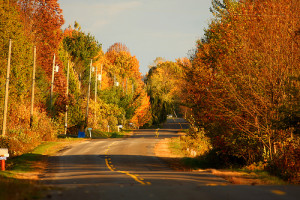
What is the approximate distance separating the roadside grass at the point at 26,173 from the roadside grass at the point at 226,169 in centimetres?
872

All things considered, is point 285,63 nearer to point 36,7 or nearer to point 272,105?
point 272,105

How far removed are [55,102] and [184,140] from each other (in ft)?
67.0

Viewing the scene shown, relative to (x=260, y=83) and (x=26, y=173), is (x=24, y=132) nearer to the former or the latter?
→ (x=26, y=173)

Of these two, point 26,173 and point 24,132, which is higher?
point 24,132

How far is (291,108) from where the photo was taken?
19.5 metres

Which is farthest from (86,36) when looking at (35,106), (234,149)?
(234,149)

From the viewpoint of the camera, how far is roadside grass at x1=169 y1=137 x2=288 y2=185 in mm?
19441

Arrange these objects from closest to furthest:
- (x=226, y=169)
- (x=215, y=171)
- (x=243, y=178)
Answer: (x=243, y=178), (x=215, y=171), (x=226, y=169)

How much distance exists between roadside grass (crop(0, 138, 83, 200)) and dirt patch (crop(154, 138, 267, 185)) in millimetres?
8310

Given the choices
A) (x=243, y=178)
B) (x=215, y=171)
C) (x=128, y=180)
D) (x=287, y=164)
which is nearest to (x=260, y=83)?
(x=287, y=164)

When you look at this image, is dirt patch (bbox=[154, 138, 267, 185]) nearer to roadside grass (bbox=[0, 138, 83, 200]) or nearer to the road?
the road

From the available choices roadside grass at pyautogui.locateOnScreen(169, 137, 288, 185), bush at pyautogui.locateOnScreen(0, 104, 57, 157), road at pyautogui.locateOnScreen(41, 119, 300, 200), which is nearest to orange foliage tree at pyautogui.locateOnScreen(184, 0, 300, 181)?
roadside grass at pyautogui.locateOnScreen(169, 137, 288, 185)

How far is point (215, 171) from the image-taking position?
23.1 m

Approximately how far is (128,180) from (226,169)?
8.88 metres
